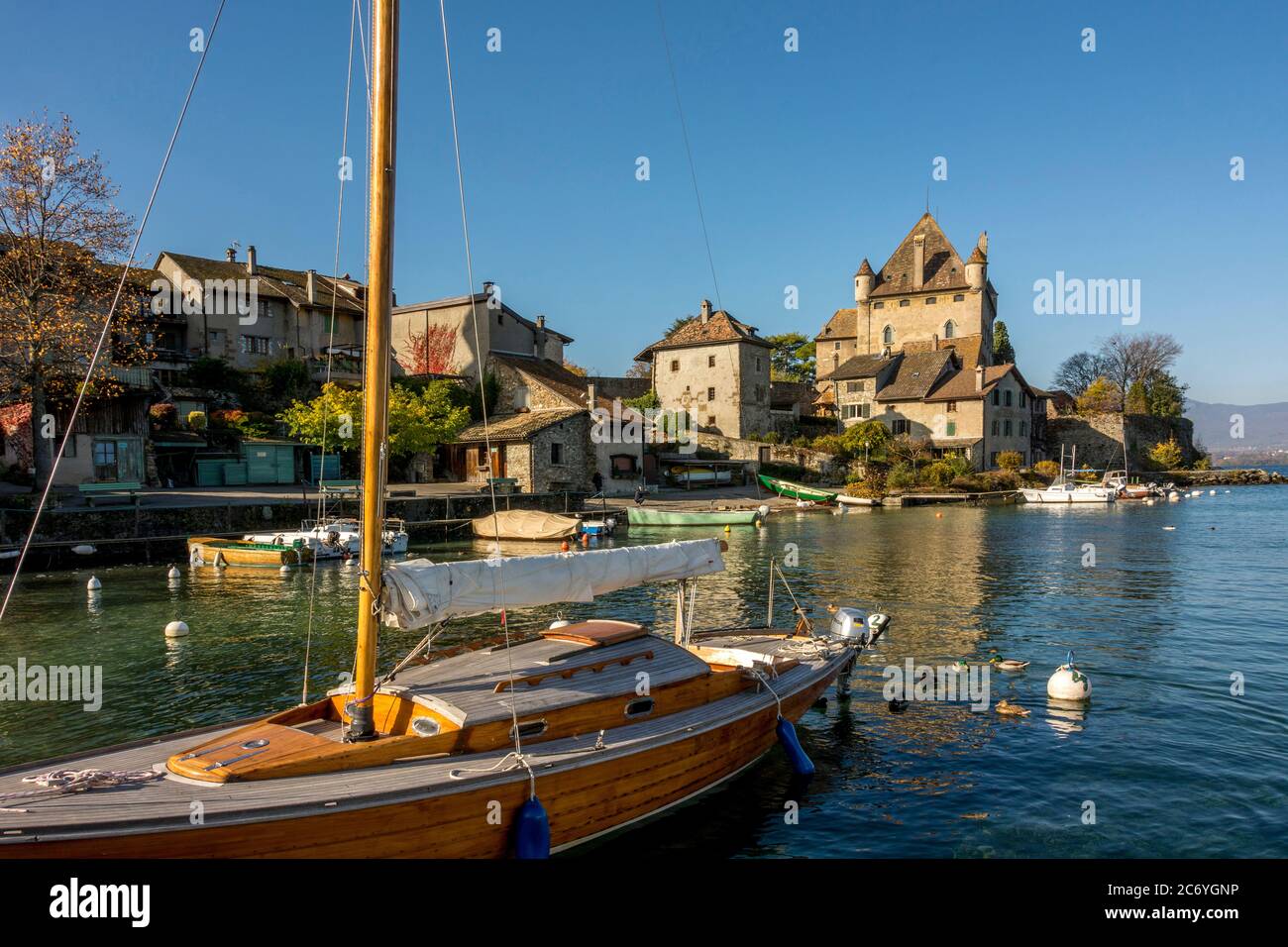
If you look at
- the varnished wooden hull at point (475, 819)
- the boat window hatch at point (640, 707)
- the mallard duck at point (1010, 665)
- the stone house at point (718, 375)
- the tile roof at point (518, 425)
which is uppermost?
the stone house at point (718, 375)

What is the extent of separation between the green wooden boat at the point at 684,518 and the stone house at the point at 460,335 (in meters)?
23.3

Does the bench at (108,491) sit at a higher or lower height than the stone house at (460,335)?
lower

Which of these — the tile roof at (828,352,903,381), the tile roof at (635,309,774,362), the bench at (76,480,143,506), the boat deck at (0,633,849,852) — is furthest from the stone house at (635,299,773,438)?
the boat deck at (0,633,849,852)

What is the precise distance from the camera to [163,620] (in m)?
25.0

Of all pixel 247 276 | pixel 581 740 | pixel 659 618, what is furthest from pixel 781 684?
pixel 247 276

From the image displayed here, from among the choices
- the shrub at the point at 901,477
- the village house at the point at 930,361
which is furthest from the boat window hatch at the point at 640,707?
the village house at the point at 930,361

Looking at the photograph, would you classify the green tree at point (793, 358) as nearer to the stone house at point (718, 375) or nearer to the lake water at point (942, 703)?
the stone house at point (718, 375)

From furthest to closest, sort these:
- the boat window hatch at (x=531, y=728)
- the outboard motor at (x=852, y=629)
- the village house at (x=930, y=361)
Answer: the village house at (x=930, y=361) < the outboard motor at (x=852, y=629) < the boat window hatch at (x=531, y=728)

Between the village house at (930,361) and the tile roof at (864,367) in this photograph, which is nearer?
the village house at (930,361)

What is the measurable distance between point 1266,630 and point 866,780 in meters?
17.7

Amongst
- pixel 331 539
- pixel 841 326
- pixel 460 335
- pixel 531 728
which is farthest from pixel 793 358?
pixel 531 728

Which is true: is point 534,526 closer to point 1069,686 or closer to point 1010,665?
point 1010,665

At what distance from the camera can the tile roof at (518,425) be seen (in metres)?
54.0
